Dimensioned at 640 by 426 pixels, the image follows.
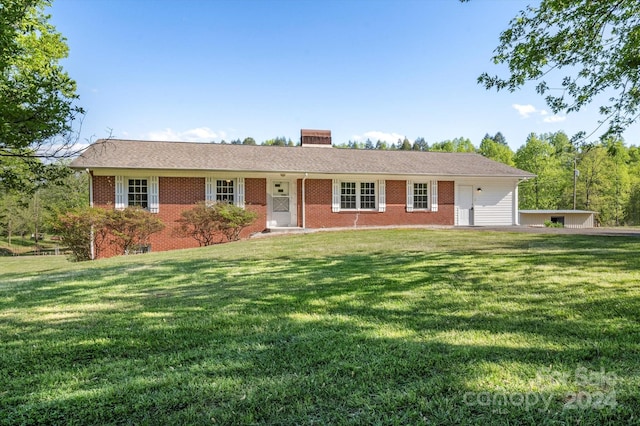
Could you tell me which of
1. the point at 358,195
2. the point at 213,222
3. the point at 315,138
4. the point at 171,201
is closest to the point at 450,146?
the point at 315,138

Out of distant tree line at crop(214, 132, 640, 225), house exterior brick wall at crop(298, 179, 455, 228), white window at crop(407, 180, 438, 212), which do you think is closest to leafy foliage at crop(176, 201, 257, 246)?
house exterior brick wall at crop(298, 179, 455, 228)

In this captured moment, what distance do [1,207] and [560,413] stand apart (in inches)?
1645

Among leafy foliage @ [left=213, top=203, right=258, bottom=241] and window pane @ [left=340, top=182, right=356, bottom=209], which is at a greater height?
window pane @ [left=340, top=182, right=356, bottom=209]

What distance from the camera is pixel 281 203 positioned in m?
17.1

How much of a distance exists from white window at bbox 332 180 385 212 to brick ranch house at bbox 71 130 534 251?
0.05m

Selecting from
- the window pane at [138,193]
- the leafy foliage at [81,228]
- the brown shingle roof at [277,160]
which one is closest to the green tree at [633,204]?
the brown shingle roof at [277,160]

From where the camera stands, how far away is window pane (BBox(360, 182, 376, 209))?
17.9 m

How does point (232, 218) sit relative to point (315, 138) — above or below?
below

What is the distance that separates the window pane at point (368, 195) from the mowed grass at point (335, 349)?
1201cm

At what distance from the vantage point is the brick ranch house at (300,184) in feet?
50.0

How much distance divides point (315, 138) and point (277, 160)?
5.33 meters

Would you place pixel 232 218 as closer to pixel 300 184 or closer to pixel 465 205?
pixel 300 184

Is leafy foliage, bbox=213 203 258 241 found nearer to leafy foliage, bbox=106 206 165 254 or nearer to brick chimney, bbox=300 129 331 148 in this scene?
leafy foliage, bbox=106 206 165 254

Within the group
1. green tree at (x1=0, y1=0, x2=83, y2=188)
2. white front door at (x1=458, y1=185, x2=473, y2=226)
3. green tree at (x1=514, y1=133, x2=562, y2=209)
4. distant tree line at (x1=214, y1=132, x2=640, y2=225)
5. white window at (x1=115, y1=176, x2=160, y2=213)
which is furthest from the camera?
green tree at (x1=514, y1=133, x2=562, y2=209)
